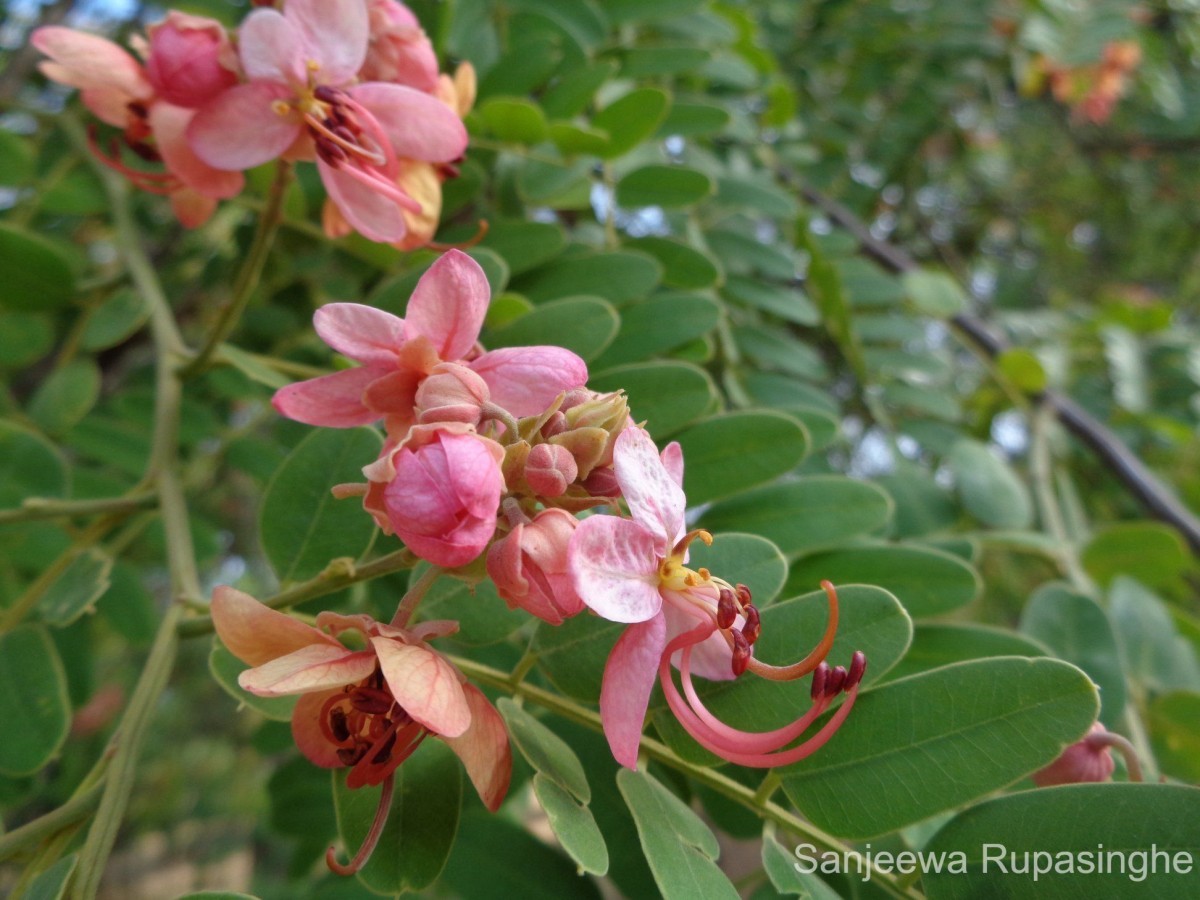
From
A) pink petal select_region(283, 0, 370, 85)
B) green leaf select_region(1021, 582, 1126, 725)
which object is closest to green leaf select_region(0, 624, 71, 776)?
pink petal select_region(283, 0, 370, 85)

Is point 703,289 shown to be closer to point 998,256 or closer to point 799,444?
point 799,444

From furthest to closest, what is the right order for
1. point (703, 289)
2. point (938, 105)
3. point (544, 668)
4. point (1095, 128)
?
point (1095, 128)
point (938, 105)
point (703, 289)
point (544, 668)

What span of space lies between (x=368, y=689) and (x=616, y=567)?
0.15 meters

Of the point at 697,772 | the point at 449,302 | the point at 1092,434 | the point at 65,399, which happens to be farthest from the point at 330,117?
the point at 1092,434

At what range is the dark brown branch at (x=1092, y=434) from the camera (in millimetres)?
1404

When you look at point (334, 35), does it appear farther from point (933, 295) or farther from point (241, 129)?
point (933, 295)

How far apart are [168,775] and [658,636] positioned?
9.17 ft

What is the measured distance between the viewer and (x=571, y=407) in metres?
0.55

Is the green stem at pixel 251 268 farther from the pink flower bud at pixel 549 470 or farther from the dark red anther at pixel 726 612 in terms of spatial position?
the dark red anther at pixel 726 612

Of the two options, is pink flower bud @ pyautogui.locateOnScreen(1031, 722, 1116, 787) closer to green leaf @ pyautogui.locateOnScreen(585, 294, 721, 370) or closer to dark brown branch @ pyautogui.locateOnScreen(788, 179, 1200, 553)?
green leaf @ pyautogui.locateOnScreen(585, 294, 721, 370)

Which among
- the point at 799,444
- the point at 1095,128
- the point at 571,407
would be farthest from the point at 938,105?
the point at 571,407

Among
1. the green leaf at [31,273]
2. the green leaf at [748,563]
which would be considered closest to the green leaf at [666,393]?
the green leaf at [748,563]

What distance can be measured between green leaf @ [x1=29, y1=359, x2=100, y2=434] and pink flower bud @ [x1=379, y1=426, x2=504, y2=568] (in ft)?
2.65

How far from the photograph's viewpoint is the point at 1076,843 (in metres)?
0.54
